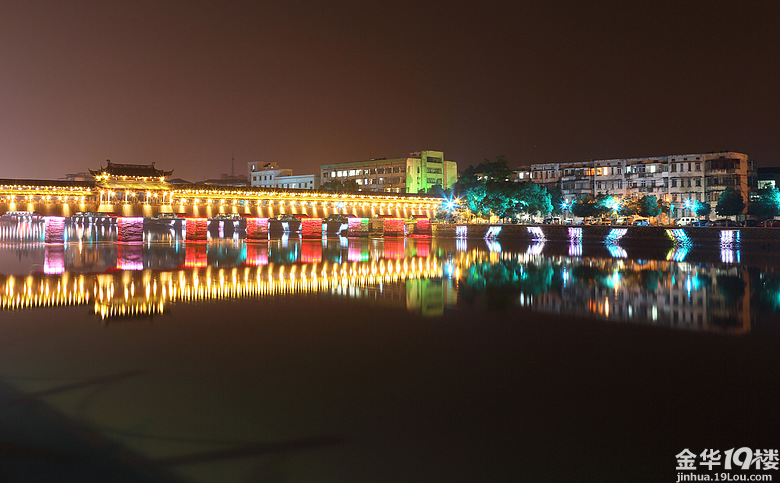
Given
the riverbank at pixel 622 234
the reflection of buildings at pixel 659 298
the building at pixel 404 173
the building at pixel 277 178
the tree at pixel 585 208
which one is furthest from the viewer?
the building at pixel 277 178

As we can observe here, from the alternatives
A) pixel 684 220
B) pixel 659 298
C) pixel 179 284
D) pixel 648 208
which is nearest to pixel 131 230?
pixel 179 284

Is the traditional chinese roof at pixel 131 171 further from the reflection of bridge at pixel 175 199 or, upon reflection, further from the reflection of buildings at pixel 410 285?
the reflection of buildings at pixel 410 285

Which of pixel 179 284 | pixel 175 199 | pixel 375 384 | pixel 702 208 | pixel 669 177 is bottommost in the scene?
pixel 375 384

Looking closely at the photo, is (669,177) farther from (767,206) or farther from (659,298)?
(659,298)

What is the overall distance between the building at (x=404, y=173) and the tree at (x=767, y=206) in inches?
2068

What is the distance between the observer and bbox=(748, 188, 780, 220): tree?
202ft

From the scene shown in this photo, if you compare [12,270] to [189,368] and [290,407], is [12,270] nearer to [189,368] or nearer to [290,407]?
[189,368]

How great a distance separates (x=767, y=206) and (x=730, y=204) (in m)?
3.54

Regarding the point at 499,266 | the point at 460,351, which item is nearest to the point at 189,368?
the point at 460,351

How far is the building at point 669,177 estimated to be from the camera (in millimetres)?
72812

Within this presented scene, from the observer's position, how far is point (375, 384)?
25.2ft

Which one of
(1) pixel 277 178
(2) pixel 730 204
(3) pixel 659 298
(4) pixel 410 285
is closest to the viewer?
(3) pixel 659 298

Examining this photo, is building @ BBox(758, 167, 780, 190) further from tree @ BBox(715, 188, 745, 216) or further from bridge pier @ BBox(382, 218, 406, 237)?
bridge pier @ BBox(382, 218, 406, 237)

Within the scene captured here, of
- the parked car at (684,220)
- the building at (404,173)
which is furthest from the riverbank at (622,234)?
the building at (404,173)
